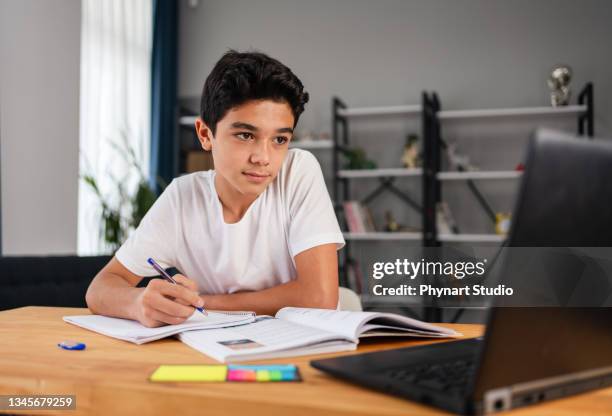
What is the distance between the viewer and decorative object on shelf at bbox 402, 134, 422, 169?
4070 millimetres

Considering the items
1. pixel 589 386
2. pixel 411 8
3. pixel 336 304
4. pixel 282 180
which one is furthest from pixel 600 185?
pixel 411 8

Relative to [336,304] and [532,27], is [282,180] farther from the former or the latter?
[532,27]

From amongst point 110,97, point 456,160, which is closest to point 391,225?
point 456,160

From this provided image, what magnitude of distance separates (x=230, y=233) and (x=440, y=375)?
92 centimetres

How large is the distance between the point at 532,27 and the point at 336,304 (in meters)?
3.58

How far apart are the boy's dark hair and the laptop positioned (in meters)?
0.86

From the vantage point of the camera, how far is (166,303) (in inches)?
36.3

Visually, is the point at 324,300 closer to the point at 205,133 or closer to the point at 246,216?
the point at 246,216

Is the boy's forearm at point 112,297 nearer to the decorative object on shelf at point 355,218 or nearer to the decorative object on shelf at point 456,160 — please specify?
the decorative object on shelf at point 355,218

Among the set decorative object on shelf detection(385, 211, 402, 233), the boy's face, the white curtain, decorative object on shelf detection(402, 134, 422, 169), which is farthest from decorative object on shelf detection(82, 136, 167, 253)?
the boy's face

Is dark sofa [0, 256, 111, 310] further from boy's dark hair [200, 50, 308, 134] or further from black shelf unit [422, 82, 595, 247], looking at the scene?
black shelf unit [422, 82, 595, 247]

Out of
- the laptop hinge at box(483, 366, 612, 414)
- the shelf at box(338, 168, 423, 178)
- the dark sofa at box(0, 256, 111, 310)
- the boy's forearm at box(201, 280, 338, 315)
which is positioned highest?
the laptop hinge at box(483, 366, 612, 414)

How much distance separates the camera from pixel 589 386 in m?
0.57

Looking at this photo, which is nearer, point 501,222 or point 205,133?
point 205,133
